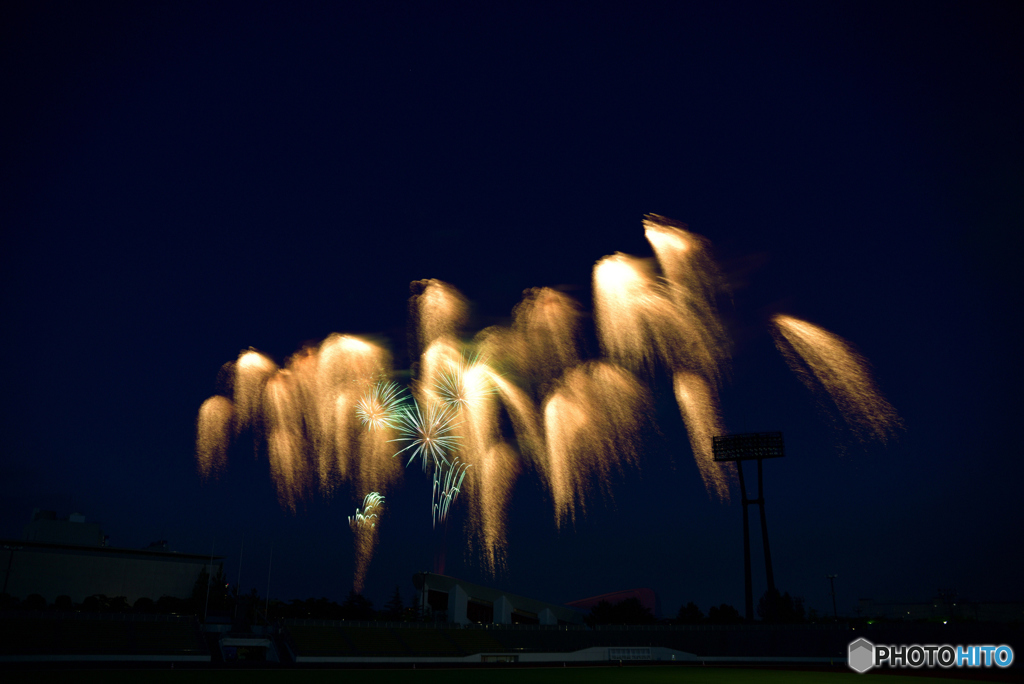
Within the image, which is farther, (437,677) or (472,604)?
(472,604)

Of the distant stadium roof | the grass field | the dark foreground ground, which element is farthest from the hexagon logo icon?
the distant stadium roof

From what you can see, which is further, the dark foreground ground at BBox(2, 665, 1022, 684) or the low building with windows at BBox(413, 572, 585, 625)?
the low building with windows at BBox(413, 572, 585, 625)

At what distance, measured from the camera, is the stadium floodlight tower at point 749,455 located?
82.6m

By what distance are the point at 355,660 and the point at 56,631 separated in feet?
69.7

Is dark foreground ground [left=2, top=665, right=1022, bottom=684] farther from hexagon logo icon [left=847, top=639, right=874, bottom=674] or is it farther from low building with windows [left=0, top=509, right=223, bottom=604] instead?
low building with windows [left=0, top=509, right=223, bottom=604]

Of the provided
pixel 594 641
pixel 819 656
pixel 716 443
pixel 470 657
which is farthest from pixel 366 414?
pixel 716 443

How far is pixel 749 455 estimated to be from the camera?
85188mm

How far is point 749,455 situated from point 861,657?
1282 inches

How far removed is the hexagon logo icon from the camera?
51.6 m

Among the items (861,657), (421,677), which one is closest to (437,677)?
(421,677)

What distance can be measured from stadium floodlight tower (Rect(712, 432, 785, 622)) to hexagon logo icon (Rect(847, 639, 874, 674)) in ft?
74.0

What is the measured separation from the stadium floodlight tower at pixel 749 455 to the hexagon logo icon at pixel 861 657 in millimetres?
22551

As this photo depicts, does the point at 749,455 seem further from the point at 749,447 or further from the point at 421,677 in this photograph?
the point at 421,677

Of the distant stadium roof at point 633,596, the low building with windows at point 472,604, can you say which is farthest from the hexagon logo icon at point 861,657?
the distant stadium roof at point 633,596
